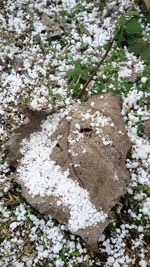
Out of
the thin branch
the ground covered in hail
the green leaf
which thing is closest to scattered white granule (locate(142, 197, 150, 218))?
the ground covered in hail

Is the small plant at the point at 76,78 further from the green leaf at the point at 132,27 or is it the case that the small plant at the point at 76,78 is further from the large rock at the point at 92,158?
the green leaf at the point at 132,27

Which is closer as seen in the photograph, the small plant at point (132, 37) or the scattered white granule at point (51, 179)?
the scattered white granule at point (51, 179)

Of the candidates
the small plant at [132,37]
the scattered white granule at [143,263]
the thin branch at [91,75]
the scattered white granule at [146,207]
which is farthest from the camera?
the small plant at [132,37]

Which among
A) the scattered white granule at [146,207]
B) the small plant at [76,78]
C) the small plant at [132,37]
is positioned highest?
the small plant at [132,37]

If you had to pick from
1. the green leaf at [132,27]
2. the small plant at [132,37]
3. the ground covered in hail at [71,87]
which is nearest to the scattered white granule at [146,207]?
the ground covered in hail at [71,87]

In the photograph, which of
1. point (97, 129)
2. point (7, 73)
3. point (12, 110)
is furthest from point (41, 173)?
point (7, 73)

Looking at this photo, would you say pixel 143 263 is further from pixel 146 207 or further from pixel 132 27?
pixel 132 27
